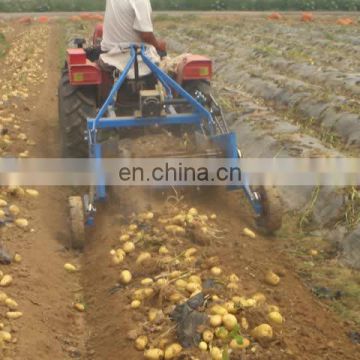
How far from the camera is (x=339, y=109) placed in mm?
8617

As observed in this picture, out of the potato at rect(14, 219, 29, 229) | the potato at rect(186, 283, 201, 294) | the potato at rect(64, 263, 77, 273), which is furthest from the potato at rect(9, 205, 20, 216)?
the potato at rect(186, 283, 201, 294)

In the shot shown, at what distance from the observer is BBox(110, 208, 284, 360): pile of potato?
3.72 meters

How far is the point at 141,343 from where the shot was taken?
153 inches

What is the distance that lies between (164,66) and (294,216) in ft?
8.06

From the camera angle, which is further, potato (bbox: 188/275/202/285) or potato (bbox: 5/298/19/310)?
potato (bbox: 188/275/202/285)

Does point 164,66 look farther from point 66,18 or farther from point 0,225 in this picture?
point 66,18

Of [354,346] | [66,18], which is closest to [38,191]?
[354,346]

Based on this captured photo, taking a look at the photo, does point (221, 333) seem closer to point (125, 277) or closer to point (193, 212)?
point (125, 277)

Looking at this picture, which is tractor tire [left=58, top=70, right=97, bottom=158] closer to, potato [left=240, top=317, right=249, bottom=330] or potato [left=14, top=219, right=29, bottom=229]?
potato [left=14, top=219, right=29, bottom=229]

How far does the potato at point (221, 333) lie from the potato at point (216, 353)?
119 millimetres

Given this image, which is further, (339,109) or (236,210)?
(339,109)

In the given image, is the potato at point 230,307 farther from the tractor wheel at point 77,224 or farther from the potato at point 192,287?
the tractor wheel at point 77,224

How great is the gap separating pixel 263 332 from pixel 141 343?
0.78 m

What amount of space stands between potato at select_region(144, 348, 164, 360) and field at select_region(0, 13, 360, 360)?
0.08m
